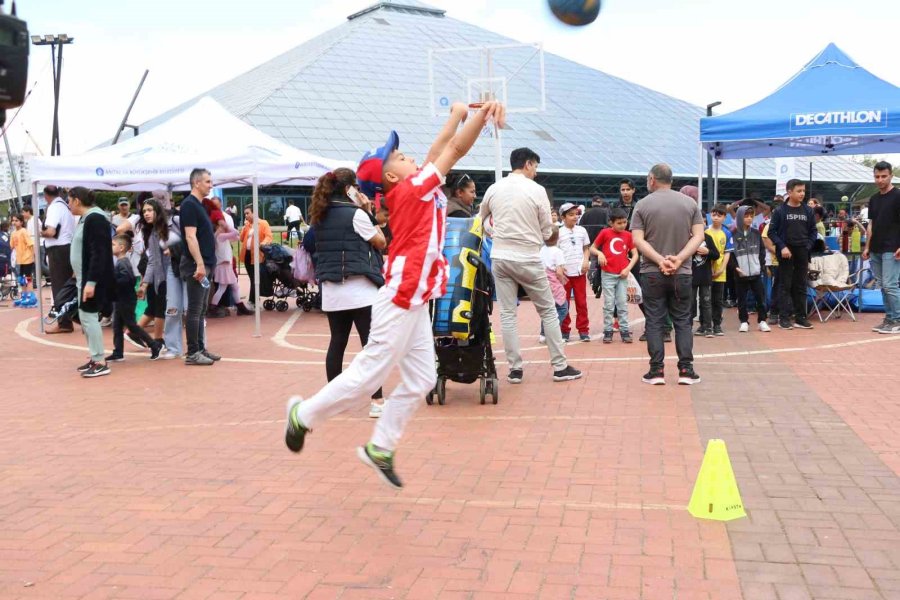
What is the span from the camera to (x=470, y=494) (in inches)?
210

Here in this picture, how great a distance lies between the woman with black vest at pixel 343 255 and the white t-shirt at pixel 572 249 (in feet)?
15.7

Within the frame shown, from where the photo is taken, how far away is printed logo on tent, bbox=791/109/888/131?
44.1 feet

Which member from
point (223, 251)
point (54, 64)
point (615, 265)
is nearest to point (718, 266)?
point (615, 265)

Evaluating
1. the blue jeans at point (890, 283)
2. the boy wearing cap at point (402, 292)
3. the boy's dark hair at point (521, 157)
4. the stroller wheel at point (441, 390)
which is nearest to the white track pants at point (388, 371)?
the boy wearing cap at point (402, 292)

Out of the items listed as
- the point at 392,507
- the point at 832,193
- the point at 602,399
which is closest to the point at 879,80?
the point at 602,399

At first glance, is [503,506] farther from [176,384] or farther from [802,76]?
[802,76]

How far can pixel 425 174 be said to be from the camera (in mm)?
4930

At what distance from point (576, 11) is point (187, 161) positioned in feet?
28.4

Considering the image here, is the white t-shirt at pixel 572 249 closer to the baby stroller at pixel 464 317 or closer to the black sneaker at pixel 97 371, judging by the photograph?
the baby stroller at pixel 464 317

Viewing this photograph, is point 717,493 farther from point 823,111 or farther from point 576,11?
point 823,111

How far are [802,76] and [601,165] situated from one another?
117ft

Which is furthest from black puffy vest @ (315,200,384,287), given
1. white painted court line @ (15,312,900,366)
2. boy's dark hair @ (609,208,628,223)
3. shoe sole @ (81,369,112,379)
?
boy's dark hair @ (609,208,628,223)

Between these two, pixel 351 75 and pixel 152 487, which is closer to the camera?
pixel 152 487

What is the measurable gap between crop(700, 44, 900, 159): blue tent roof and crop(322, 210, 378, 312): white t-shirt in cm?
814
